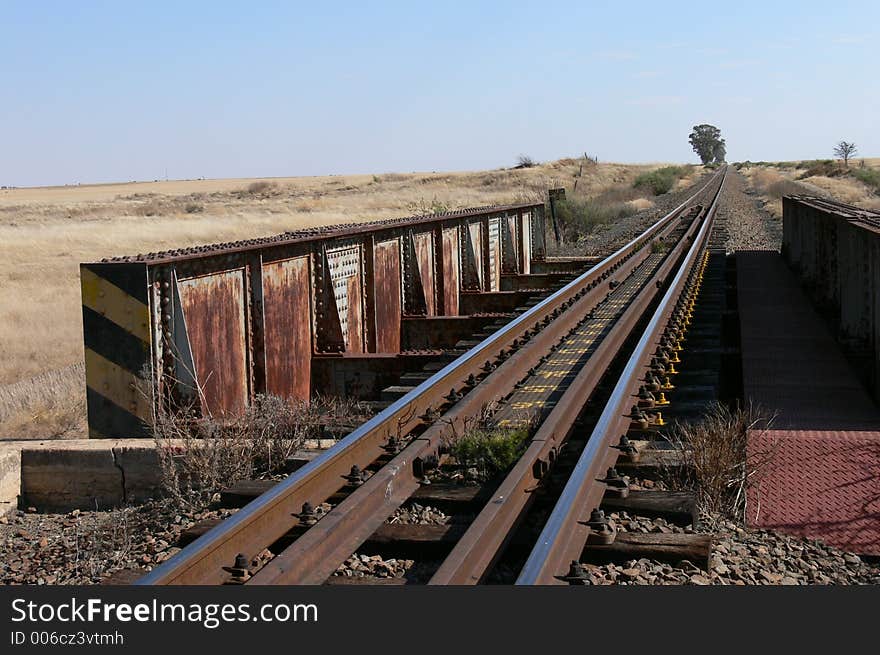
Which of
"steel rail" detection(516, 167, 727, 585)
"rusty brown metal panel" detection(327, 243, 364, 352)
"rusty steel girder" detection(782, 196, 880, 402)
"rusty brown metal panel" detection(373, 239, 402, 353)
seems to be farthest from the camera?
"rusty brown metal panel" detection(373, 239, 402, 353)

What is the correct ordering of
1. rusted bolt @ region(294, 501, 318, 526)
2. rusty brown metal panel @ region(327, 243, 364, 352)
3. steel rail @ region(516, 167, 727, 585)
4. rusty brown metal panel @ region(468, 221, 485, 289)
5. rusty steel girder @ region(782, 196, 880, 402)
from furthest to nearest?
rusty brown metal panel @ region(468, 221, 485, 289)
rusty brown metal panel @ region(327, 243, 364, 352)
rusty steel girder @ region(782, 196, 880, 402)
rusted bolt @ region(294, 501, 318, 526)
steel rail @ region(516, 167, 727, 585)

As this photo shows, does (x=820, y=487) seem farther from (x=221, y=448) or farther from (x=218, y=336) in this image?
(x=218, y=336)

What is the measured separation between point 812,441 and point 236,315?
180 inches

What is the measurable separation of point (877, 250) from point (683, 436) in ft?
8.95

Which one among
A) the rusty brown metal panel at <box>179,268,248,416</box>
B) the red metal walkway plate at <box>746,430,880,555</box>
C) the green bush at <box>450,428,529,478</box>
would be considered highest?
the rusty brown metal panel at <box>179,268,248,416</box>

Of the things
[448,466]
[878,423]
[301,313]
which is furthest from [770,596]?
[301,313]

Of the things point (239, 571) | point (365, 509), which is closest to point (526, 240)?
point (365, 509)

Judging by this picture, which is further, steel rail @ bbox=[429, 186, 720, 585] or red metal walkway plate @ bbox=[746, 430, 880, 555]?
red metal walkway plate @ bbox=[746, 430, 880, 555]

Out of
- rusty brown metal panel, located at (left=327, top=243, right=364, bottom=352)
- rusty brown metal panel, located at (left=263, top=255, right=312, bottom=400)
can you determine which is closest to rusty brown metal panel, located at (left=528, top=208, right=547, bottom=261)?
rusty brown metal panel, located at (left=327, top=243, right=364, bottom=352)

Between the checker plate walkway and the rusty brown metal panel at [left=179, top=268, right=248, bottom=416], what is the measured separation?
12.5ft

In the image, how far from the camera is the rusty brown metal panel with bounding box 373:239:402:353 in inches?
476

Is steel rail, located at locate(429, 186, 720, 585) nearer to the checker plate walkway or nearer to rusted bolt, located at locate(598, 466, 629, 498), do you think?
rusted bolt, located at locate(598, 466, 629, 498)

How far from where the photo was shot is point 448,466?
6270 mm

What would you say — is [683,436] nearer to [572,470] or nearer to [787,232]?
[572,470]
